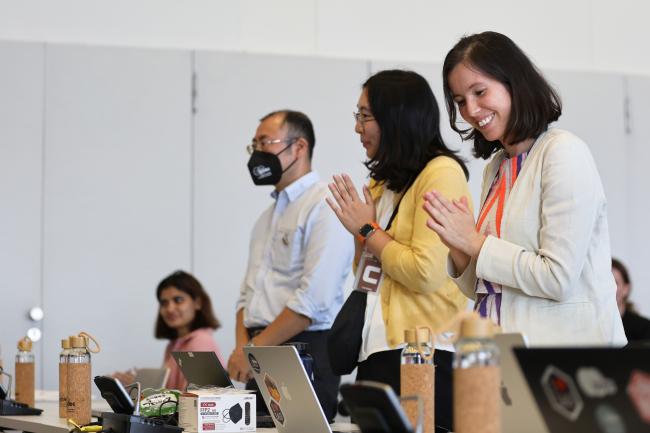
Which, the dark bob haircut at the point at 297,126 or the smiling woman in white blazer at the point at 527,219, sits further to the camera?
the dark bob haircut at the point at 297,126

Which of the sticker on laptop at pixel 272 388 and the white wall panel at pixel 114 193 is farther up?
the white wall panel at pixel 114 193

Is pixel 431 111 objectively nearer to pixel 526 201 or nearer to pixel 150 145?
pixel 526 201

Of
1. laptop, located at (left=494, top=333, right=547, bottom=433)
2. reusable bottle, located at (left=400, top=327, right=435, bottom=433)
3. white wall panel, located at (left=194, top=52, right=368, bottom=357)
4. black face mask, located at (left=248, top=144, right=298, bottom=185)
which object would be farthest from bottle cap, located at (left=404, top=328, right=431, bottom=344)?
white wall panel, located at (left=194, top=52, right=368, bottom=357)

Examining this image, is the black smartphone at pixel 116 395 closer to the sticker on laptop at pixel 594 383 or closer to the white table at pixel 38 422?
the white table at pixel 38 422

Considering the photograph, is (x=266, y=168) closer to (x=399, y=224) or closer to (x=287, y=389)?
(x=399, y=224)

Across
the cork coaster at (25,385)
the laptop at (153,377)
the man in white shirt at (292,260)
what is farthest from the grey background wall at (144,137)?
the cork coaster at (25,385)

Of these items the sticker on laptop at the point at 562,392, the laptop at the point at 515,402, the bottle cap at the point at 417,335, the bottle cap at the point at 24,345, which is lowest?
the bottle cap at the point at 24,345

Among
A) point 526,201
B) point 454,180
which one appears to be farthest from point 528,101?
point 454,180

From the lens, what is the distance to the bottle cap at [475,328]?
1.23 m

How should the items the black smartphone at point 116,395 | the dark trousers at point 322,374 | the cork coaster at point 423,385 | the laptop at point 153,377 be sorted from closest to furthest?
the cork coaster at point 423,385 < the black smartphone at point 116,395 < the dark trousers at point 322,374 < the laptop at point 153,377

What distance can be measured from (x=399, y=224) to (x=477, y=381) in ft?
4.34

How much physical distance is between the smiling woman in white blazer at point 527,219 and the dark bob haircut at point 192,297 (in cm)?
252

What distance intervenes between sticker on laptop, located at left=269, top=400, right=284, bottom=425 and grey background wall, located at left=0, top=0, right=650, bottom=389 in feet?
8.80

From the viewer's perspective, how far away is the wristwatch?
251 centimetres
